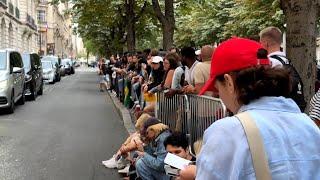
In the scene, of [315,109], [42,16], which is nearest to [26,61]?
[315,109]

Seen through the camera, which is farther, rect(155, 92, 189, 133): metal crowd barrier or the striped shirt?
rect(155, 92, 189, 133): metal crowd barrier

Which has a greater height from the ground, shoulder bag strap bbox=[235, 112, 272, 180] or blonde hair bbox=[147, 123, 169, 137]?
shoulder bag strap bbox=[235, 112, 272, 180]

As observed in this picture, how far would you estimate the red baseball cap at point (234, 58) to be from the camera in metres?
2.04

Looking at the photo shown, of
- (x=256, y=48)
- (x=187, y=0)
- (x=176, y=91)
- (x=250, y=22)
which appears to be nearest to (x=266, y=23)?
(x=250, y=22)

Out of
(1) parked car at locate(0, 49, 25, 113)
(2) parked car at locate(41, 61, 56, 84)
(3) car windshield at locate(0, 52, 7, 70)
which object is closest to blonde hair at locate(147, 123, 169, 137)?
(1) parked car at locate(0, 49, 25, 113)

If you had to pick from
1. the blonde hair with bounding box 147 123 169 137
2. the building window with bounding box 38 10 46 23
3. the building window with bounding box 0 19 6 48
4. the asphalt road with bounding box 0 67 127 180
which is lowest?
the asphalt road with bounding box 0 67 127 180

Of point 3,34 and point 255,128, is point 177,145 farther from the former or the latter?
point 3,34

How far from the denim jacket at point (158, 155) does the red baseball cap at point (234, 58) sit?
3863 mm

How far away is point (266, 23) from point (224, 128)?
101 ft

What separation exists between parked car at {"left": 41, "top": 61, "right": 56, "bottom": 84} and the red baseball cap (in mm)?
32691

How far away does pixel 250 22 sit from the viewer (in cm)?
3388

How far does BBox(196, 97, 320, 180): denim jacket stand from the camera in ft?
6.19

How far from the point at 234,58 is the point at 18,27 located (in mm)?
62292

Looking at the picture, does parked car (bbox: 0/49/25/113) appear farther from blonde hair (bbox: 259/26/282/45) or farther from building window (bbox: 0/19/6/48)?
building window (bbox: 0/19/6/48)
